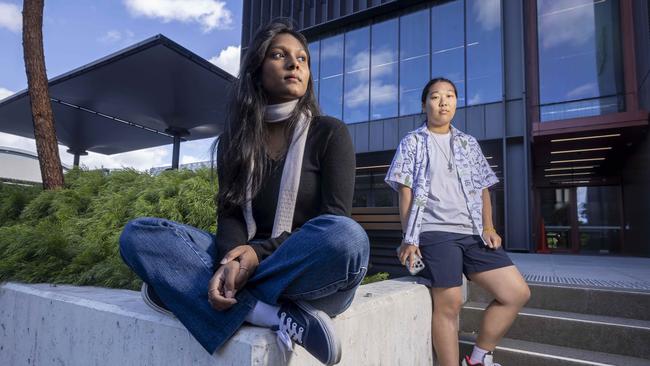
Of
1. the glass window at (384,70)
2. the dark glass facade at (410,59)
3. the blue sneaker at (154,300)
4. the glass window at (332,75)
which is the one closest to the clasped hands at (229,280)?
the blue sneaker at (154,300)

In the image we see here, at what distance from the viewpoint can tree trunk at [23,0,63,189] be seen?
5070mm

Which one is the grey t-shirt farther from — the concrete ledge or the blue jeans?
the blue jeans

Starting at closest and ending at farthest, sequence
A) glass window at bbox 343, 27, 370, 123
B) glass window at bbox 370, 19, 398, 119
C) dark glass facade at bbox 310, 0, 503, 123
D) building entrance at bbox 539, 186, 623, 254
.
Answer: dark glass facade at bbox 310, 0, 503, 123, building entrance at bbox 539, 186, 623, 254, glass window at bbox 370, 19, 398, 119, glass window at bbox 343, 27, 370, 123

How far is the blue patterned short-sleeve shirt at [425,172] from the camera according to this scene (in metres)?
2.48

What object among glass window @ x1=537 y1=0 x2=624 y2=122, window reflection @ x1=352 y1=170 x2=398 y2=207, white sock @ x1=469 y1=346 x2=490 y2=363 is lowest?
white sock @ x1=469 y1=346 x2=490 y2=363

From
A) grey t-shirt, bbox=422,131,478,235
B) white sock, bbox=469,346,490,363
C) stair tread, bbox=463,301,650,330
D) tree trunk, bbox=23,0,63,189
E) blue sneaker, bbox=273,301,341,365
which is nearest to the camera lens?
blue sneaker, bbox=273,301,341,365

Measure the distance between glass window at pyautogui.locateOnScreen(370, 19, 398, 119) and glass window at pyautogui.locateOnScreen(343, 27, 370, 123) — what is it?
9.3 inches

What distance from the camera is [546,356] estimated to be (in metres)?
2.53

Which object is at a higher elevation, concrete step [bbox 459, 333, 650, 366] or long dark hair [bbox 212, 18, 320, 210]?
long dark hair [bbox 212, 18, 320, 210]

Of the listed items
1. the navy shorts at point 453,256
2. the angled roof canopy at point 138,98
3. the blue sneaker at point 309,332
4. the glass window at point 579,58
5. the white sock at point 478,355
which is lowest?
the white sock at point 478,355

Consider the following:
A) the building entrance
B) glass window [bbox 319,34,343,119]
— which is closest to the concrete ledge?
the building entrance

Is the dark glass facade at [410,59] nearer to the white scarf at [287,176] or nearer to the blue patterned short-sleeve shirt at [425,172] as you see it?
the blue patterned short-sleeve shirt at [425,172]

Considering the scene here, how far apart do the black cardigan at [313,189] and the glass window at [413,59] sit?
11.8 metres

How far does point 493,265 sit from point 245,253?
173 centimetres
